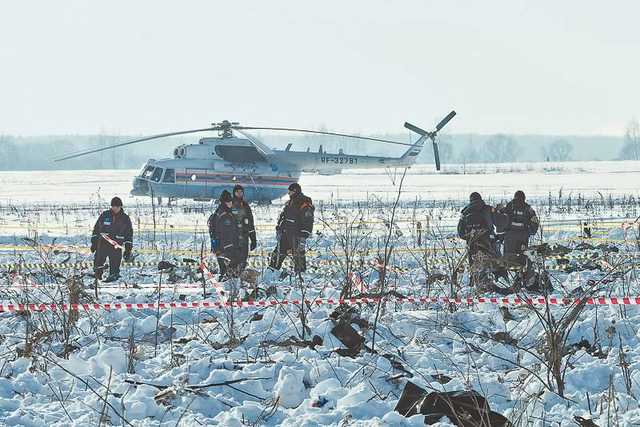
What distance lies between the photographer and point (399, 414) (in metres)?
5.74

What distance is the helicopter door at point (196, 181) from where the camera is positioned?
94.6 ft

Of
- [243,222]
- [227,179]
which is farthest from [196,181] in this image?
[243,222]

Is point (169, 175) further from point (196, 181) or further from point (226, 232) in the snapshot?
point (226, 232)

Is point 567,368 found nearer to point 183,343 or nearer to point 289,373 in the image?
point 289,373

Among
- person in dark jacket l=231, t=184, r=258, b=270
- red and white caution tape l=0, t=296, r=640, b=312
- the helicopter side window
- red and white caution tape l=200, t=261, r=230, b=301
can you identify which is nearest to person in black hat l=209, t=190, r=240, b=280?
person in dark jacket l=231, t=184, r=258, b=270

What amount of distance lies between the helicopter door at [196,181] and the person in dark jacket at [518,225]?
17.7 metres

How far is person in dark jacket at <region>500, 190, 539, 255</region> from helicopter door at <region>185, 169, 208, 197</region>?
17734mm

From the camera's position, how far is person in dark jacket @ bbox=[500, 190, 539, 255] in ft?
40.5

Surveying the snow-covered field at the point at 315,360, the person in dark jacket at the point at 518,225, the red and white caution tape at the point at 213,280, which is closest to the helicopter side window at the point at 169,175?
the red and white caution tape at the point at 213,280

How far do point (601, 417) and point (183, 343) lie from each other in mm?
3868

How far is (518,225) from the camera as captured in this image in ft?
40.7

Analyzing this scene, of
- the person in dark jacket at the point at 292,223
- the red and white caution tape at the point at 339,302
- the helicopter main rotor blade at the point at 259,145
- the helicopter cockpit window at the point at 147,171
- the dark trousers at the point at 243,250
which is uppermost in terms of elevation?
the helicopter main rotor blade at the point at 259,145

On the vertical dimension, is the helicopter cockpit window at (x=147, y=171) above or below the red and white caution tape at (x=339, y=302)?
above

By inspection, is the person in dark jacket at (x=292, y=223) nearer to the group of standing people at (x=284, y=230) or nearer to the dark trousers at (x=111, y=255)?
the group of standing people at (x=284, y=230)
